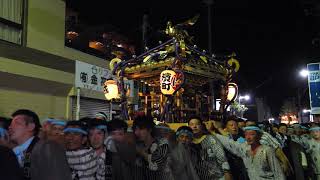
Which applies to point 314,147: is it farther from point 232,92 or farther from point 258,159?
point 232,92

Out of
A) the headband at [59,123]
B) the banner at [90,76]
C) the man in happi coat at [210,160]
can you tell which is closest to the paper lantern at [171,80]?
the banner at [90,76]

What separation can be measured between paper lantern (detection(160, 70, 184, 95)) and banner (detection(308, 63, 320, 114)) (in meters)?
7.50

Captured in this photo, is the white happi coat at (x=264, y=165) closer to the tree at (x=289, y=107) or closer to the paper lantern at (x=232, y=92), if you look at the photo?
the paper lantern at (x=232, y=92)

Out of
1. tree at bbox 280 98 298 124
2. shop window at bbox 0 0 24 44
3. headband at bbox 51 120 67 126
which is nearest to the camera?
headband at bbox 51 120 67 126

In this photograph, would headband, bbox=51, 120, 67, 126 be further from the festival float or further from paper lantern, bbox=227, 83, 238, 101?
paper lantern, bbox=227, 83, 238, 101

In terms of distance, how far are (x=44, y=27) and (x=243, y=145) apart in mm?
8506

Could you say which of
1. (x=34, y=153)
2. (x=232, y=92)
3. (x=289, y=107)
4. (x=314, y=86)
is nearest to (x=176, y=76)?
(x=232, y=92)

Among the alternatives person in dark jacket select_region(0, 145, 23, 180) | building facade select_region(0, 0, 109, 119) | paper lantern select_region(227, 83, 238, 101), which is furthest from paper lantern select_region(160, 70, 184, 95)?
person in dark jacket select_region(0, 145, 23, 180)

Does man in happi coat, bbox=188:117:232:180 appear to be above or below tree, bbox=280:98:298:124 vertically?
below

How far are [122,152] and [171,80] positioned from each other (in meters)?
6.19

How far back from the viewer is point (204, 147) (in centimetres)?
599

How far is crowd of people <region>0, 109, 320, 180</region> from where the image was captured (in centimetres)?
317

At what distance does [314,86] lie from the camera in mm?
15641

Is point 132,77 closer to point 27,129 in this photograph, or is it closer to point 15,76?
point 15,76
